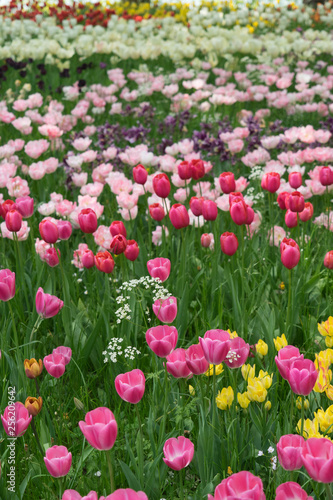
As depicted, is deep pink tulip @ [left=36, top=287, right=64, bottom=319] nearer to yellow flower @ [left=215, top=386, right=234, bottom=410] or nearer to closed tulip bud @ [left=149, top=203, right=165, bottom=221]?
yellow flower @ [left=215, top=386, right=234, bottom=410]

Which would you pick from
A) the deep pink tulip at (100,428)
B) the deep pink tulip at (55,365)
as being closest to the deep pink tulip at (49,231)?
the deep pink tulip at (55,365)

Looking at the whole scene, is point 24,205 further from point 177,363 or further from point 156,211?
point 177,363

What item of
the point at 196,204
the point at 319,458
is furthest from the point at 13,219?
the point at 319,458

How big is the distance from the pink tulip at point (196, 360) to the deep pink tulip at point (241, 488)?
1.48 ft

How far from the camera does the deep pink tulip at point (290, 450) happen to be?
1267 millimetres

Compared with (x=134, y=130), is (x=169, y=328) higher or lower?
higher

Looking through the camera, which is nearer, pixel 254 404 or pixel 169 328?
pixel 169 328

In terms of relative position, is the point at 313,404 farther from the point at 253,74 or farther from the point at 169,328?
the point at 253,74

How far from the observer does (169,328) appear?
5.11ft

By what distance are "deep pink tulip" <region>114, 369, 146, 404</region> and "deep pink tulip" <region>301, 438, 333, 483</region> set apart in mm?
439

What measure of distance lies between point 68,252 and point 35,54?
19.0 feet

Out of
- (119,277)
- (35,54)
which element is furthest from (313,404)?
(35,54)

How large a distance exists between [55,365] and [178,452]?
1.80 feet

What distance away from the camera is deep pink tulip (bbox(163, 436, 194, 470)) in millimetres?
1311
